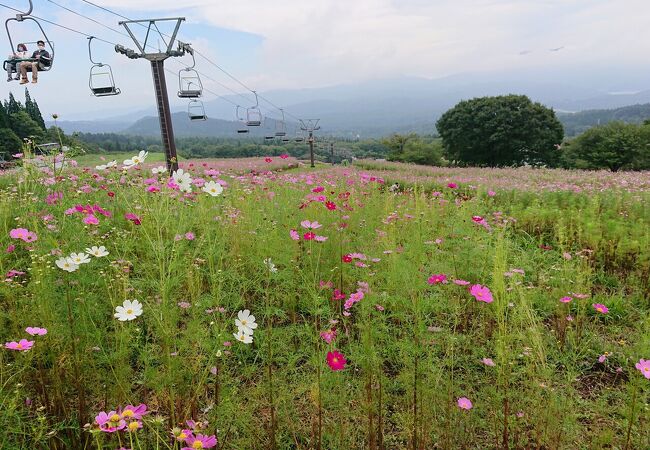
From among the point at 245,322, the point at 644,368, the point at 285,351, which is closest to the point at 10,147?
the point at 285,351

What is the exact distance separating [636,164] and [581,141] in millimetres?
4763

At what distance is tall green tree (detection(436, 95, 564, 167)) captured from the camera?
29.4 metres

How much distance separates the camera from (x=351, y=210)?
3.73 metres

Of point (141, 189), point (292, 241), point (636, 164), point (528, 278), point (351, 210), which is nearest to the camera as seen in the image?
point (141, 189)

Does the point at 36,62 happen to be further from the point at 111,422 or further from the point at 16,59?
the point at 111,422

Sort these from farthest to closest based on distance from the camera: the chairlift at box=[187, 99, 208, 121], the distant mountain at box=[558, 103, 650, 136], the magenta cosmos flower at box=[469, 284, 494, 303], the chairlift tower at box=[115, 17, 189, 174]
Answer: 1. the distant mountain at box=[558, 103, 650, 136]
2. the chairlift at box=[187, 99, 208, 121]
3. the chairlift tower at box=[115, 17, 189, 174]
4. the magenta cosmos flower at box=[469, 284, 494, 303]

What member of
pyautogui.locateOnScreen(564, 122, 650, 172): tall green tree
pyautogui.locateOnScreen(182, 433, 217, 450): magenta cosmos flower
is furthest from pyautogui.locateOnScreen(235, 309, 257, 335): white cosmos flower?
pyautogui.locateOnScreen(564, 122, 650, 172): tall green tree

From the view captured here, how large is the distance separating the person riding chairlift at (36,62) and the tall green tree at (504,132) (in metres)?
29.2

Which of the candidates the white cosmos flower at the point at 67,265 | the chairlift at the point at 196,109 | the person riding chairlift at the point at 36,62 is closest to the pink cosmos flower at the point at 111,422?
the white cosmos flower at the point at 67,265

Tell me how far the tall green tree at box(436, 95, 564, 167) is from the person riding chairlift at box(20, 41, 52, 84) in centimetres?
2916

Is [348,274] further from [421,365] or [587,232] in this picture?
[587,232]

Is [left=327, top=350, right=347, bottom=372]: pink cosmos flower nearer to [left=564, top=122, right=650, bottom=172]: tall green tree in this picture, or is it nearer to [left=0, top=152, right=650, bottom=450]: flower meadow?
[left=0, top=152, right=650, bottom=450]: flower meadow

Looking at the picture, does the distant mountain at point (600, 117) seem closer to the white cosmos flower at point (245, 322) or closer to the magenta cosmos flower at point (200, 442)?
the white cosmos flower at point (245, 322)

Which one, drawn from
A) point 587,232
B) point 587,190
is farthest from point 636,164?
point 587,232
